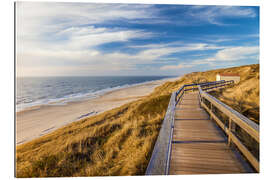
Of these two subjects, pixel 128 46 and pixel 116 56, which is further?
pixel 116 56

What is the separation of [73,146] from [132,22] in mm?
4452

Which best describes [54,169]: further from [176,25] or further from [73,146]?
[176,25]

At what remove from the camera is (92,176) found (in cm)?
315

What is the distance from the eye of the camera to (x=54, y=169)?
3.49 m

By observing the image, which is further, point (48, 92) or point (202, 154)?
point (48, 92)

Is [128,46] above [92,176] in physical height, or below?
above

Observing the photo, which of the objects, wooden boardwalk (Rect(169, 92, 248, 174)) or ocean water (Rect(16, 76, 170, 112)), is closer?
wooden boardwalk (Rect(169, 92, 248, 174))

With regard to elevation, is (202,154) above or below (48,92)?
below

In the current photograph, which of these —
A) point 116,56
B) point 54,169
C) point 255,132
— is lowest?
point 54,169

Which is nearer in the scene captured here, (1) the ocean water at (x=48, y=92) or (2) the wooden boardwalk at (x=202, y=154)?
(2) the wooden boardwalk at (x=202, y=154)

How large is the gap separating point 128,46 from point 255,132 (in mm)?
6279
